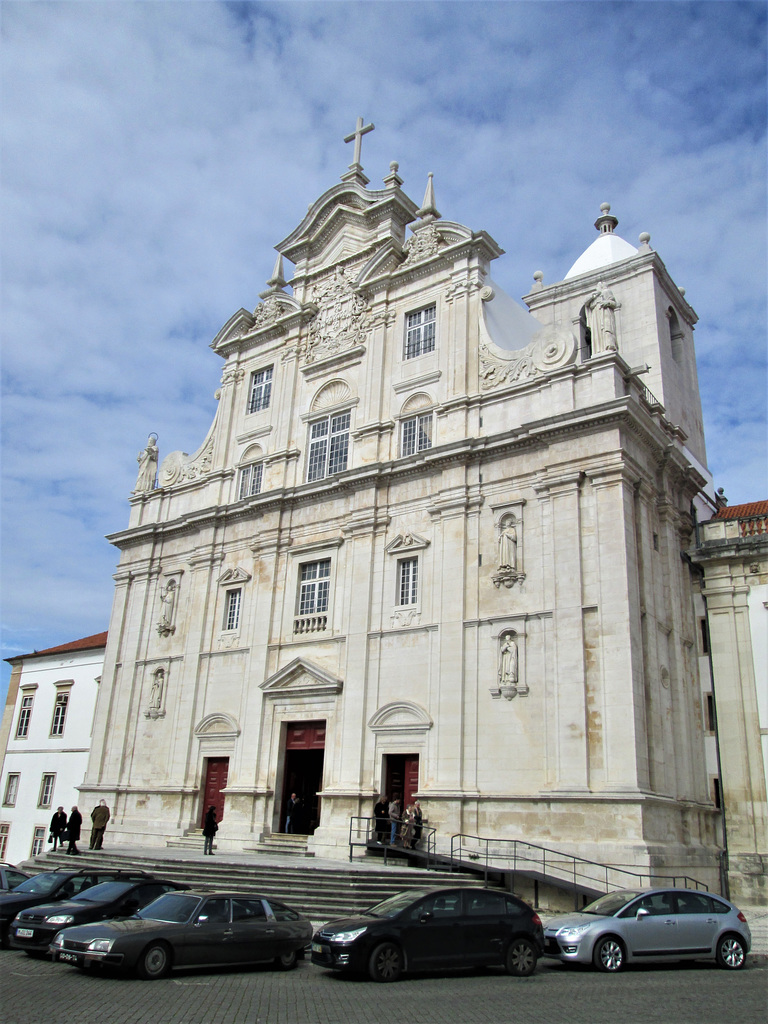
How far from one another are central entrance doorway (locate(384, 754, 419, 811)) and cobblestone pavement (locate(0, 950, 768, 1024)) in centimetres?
1071

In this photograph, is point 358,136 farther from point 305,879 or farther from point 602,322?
point 305,879

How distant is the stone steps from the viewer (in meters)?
18.0

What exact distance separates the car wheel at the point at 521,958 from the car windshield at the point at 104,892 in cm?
659

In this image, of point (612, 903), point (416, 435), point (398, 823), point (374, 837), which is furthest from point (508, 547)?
point (612, 903)

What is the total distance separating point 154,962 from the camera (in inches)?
484

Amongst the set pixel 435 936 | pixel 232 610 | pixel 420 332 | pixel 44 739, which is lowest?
pixel 435 936

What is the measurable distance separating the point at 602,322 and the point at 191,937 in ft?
63.8

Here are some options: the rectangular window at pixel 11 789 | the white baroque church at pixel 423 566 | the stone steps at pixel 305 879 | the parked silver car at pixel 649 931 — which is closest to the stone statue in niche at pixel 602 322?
the white baroque church at pixel 423 566

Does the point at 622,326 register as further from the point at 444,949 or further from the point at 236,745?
the point at 444,949

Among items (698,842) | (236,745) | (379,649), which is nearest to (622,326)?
(379,649)

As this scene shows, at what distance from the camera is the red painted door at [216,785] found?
95.2 ft

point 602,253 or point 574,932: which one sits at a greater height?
point 602,253

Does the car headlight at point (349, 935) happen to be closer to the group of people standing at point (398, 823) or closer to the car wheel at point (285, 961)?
the car wheel at point (285, 961)

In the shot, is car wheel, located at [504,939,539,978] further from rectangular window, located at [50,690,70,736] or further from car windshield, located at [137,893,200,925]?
rectangular window, located at [50,690,70,736]
